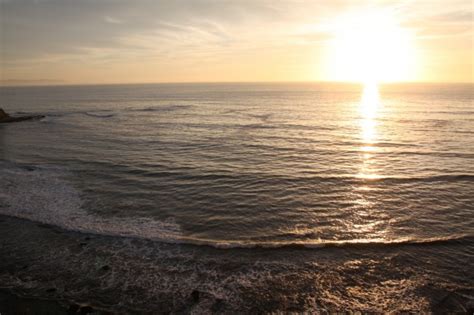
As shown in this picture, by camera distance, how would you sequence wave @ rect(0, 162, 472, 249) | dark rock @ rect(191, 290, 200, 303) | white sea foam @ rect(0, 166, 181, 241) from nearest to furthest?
dark rock @ rect(191, 290, 200, 303) → wave @ rect(0, 162, 472, 249) → white sea foam @ rect(0, 166, 181, 241)

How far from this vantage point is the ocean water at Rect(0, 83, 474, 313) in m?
13.0

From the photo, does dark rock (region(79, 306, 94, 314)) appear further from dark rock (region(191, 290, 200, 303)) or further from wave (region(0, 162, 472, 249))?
wave (region(0, 162, 472, 249))

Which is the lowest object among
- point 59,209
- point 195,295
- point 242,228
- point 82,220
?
point 195,295

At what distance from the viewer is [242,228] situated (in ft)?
60.4

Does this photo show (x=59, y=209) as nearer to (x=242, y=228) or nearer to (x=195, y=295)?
(x=242, y=228)

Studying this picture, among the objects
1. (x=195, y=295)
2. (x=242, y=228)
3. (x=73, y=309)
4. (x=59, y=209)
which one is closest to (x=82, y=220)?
(x=59, y=209)

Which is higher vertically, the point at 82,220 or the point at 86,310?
the point at 82,220

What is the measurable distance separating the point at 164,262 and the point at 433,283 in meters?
11.3

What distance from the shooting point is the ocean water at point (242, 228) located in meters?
13.0

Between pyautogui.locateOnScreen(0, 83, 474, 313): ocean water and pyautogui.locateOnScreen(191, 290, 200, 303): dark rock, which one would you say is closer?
pyautogui.locateOnScreen(191, 290, 200, 303): dark rock

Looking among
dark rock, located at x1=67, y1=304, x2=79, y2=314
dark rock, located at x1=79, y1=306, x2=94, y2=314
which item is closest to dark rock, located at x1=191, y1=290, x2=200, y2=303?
dark rock, located at x1=79, y1=306, x2=94, y2=314

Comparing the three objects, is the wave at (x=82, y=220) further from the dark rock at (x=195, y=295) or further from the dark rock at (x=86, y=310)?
the dark rock at (x=86, y=310)

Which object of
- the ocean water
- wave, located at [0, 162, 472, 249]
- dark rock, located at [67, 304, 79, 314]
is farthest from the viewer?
wave, located at [0, 162, 472, 249]

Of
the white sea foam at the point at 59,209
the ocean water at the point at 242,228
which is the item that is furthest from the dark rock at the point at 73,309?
the white sea foam at the point at 59,209
